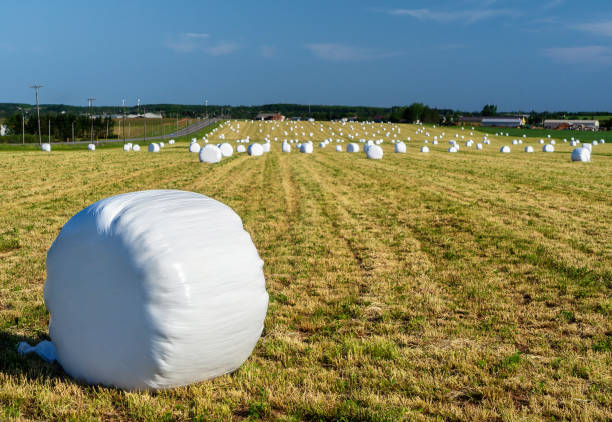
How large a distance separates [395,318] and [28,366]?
195 inches

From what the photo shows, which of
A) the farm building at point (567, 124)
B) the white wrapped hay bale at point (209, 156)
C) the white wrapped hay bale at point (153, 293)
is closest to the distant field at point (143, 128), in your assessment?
the white wrapped hay bale at point (209, 156)

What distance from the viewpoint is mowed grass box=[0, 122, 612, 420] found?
553cm

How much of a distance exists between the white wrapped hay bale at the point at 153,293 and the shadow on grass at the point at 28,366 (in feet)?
0.99

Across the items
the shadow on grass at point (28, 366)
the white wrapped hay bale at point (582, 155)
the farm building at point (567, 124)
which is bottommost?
the shadow on grass at point (28, 366)

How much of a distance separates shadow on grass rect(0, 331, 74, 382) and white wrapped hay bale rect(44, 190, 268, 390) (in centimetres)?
30

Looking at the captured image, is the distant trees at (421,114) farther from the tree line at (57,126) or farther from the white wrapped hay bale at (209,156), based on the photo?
the white wrapped hay bale at (209,156)

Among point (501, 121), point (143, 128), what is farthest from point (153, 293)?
point (501, 121)

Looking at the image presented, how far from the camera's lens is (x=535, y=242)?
42.1ft

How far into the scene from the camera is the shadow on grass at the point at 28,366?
607cm

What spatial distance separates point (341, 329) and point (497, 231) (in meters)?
8.00

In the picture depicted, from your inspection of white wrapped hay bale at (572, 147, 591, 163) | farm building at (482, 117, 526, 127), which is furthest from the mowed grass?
farm building at (482, 117, 526, 127)

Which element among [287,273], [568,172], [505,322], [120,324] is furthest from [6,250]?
[568,172]

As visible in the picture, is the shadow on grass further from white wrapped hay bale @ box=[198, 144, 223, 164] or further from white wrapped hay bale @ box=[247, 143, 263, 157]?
white wrapped hay bale @ box=[247, 143, 263, 157]

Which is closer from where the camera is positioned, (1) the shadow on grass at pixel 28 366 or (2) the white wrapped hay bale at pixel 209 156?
(1) the shadow on grass at pixel 28 366
